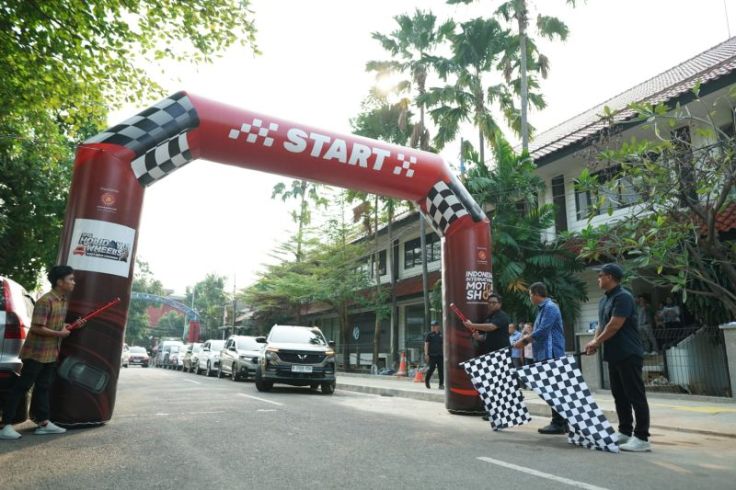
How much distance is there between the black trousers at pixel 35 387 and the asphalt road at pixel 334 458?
293 millimetres

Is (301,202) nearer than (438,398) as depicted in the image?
No

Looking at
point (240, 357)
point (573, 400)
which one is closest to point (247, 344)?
point (240, 357)

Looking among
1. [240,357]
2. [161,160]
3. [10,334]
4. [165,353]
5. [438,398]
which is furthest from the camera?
[165,353]

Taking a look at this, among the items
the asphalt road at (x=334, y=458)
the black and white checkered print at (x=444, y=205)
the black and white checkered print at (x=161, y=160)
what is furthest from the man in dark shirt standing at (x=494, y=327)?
A: the black and white checkered print at (x=161, y=160)

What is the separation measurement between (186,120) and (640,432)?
7.09m

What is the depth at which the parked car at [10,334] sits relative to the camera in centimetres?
586

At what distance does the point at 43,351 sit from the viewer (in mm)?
5867

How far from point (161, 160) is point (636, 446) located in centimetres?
702

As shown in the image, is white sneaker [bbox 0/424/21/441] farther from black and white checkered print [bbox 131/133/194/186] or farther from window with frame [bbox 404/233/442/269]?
window with frame [bbox 404/233/442/269]

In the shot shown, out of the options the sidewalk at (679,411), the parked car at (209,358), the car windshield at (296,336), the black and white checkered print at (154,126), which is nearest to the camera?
the sidewalk at (679,411)

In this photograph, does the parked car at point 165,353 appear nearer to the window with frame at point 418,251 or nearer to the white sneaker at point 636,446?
the window with frame at point 418,251

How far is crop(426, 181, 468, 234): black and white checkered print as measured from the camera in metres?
9.37

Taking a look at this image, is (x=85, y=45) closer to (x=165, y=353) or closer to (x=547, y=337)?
(x=547, y=337)

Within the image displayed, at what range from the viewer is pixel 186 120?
7648mm
